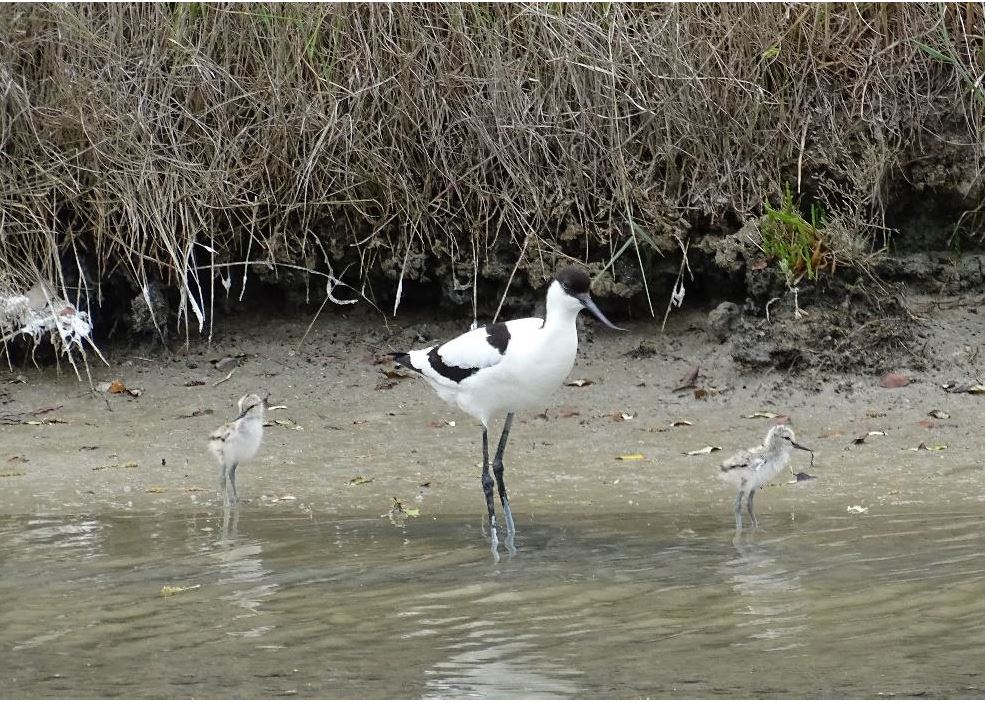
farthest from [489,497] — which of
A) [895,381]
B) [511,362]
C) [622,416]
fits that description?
[895,381]

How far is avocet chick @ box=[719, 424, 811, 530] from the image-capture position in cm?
632

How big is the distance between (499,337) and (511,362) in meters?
0.19

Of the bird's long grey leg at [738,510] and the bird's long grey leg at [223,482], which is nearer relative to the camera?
the bird's long grey leg at [738,510]

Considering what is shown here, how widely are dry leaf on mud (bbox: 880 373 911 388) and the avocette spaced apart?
7.74 ft

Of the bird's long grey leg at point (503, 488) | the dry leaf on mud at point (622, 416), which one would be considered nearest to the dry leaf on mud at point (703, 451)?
the dry leaf on mud at point (622, 416)

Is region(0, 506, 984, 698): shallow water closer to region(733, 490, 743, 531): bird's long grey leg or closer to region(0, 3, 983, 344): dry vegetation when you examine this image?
region(733, 490, 743, 531): bird's long grey leg

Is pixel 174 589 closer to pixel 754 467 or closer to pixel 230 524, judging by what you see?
pixel 230 524

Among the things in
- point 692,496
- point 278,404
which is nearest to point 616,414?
point 692,496

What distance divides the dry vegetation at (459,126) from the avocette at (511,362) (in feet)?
7.12

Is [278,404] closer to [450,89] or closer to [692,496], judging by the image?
[450,89]

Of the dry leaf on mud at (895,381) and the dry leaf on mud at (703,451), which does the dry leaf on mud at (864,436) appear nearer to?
the dry leaf on mud at (895,381)

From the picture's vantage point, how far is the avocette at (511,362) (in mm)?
6250

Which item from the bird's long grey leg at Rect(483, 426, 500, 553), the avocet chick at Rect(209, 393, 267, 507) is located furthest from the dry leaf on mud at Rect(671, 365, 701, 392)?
the avocet chick at Rect(209, 393, 267, 507)

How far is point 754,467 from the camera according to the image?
635 centimetres
